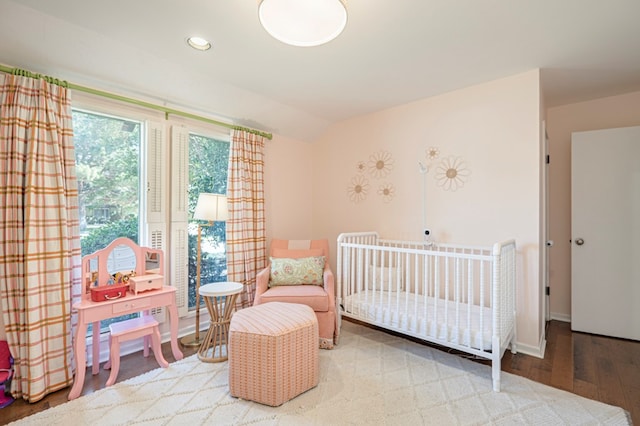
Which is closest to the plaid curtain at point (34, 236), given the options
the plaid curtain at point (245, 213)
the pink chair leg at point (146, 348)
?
the pink chair leg at point (146, 348)

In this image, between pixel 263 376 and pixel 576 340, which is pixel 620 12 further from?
pixel 263 376

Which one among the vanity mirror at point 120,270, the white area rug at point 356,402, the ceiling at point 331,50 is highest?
the ceiling at point 331,50

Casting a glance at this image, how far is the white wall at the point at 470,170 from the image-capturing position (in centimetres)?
250

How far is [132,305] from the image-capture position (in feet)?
7.12

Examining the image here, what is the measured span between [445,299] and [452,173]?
135 centimetres

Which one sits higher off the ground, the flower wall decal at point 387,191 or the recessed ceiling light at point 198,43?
the recessed ceiling light at point 198,43

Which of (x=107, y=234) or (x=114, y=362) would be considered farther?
(x=107, y=234)

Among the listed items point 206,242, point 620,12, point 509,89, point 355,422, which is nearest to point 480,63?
point 509,89

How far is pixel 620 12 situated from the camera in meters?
1.75

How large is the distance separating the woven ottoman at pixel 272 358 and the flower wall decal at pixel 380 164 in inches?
80.6

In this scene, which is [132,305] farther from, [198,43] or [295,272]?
[198,43]

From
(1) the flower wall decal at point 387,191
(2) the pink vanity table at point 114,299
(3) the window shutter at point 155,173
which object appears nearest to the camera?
(2) the pink vanity table at point 114,299

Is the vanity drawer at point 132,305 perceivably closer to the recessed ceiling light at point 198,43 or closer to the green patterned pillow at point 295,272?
the green patterned pillow at point 295,272

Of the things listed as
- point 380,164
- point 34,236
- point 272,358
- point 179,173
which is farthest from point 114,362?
point 380,164
